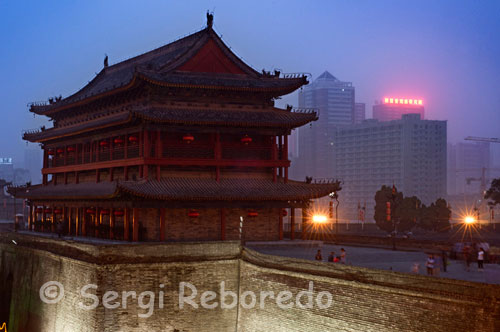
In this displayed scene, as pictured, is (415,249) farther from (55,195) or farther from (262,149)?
(55,195)

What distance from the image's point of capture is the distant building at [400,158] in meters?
127

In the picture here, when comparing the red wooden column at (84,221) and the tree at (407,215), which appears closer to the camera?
the red wooden column at (84,221)

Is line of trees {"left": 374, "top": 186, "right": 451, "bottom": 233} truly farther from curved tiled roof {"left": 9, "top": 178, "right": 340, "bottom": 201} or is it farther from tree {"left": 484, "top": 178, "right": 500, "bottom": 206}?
curved tiled roof {"left": 9, "top": 178, "right": 340, "bottom": 201}

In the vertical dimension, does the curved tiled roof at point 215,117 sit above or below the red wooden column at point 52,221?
above

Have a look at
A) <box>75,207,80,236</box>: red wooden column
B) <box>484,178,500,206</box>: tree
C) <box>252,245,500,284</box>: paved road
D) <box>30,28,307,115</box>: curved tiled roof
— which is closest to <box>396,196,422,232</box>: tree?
<box>484,178,500,206</box>: tree

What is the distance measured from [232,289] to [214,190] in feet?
23.6

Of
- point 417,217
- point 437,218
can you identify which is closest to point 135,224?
point 437,218

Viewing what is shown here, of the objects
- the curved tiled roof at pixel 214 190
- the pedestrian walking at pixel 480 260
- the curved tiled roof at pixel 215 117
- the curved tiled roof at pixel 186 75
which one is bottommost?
the pedestrian walking at pixel 480 260

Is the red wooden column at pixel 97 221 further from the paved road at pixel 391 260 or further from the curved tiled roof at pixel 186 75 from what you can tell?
the paved road at pixel 391 260

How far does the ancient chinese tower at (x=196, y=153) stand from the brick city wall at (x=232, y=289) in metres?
4.88

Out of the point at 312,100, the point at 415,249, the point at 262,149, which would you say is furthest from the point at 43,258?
the point at 312,100

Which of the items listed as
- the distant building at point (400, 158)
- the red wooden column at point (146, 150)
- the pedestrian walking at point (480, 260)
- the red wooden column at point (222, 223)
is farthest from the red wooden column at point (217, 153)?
the distant building at point (400, 158)

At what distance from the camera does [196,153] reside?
29.9 metres

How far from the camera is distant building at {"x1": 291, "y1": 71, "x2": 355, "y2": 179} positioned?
542ft
